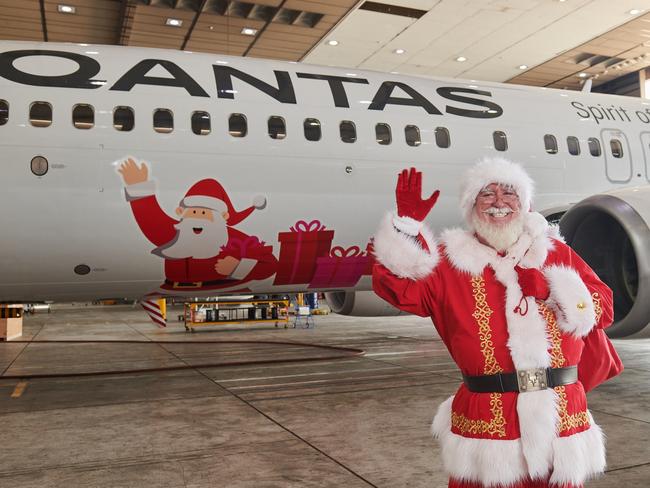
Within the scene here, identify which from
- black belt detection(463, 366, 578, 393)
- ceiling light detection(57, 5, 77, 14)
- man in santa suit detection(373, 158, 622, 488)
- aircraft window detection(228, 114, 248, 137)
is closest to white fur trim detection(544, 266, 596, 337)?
man in santa suit detection(373, 158, 622, 488)

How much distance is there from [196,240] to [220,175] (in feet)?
2.11

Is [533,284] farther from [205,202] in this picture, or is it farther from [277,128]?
[277,128]

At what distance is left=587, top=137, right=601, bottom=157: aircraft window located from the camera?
26.0 feet

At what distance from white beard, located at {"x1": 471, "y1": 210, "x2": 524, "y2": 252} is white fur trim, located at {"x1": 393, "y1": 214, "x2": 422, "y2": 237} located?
0.80 ft

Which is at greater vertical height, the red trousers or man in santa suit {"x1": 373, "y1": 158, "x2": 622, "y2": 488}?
man in santa suit {"x1": 373, "y1": 158, "x2": 622, "y2": 488}

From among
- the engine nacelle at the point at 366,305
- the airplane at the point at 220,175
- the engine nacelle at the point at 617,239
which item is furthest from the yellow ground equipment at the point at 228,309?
the engine nacelle at the point at 617,239

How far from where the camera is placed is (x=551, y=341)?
225cm

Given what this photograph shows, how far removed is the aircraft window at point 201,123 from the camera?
19.7ft

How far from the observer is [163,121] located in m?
5.91

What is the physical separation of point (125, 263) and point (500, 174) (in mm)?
4326

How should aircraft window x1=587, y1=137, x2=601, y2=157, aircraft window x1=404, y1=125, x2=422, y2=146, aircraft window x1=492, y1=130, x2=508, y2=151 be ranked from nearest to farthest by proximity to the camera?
aircraft window x1=404, y1=125, x2=422, y2=146 → aircraft window x1=492, y1=130, x2=508, y2=151 → aircraft window x1=587, y1=137, x2=601, y2=157

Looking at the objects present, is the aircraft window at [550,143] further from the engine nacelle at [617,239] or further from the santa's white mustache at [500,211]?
the santa's white mustache at [500,211]

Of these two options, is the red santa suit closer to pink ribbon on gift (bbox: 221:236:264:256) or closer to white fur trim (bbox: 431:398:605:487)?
pink ribbon on gift (bbox: 221:236:264:256)

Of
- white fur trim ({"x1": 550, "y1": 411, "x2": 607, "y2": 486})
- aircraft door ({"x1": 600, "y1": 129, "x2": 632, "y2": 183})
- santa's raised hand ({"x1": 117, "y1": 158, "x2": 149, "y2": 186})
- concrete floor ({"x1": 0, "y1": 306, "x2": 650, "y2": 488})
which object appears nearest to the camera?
white fur trim ({"x1": 550, "y1": 411, "x2": 607, "y2": 486})
